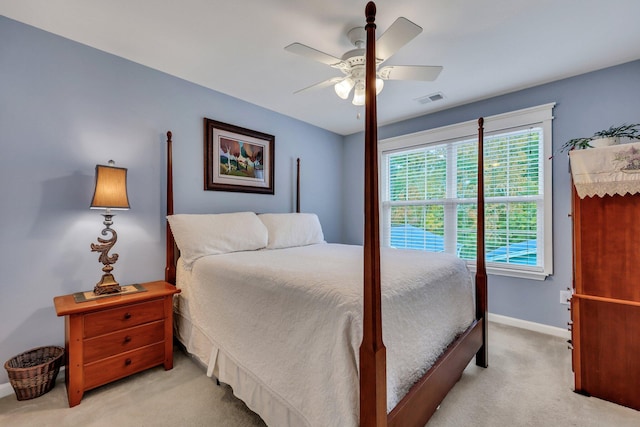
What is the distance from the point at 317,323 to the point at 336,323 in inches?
4.3

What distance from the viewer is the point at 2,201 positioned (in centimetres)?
182

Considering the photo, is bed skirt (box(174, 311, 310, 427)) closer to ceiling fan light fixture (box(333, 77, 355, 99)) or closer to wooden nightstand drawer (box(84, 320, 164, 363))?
wooden nightstand drawer (box(84, 320, 164, 363))

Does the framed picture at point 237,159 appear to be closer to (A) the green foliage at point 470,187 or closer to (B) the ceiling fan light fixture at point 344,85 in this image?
(B) the ceiling fan light fixture at point 344,85

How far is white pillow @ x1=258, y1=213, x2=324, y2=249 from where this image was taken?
9.52ft

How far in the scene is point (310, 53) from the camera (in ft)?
5.69

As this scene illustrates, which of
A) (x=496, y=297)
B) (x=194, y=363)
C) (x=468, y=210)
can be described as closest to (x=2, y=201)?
(x=194, y=363)

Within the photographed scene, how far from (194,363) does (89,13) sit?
100 inches

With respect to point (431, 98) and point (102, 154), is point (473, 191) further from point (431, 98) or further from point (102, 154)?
point (102, 154)

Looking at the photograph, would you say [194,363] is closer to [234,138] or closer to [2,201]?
[2,201]

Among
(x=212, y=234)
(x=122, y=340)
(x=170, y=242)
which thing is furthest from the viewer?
(x=170, y=242)

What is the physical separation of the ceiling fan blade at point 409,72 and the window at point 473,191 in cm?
159

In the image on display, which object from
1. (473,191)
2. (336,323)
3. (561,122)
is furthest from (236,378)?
(561,122)

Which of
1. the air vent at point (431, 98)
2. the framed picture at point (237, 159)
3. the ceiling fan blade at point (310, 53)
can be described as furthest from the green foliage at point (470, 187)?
the ceiling fan blade at point (310, 53)

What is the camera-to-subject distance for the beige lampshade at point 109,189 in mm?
1912
